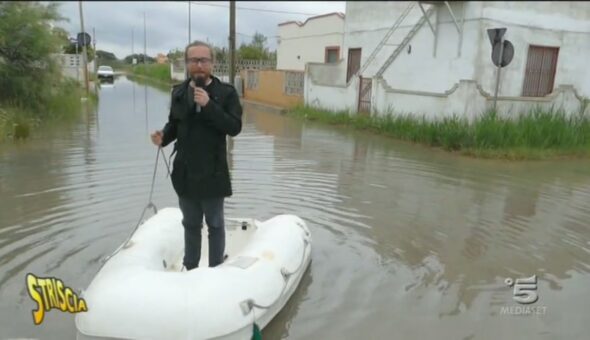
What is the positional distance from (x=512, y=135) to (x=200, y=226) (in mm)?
8639

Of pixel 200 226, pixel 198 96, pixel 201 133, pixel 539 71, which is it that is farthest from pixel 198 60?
pixel 539 71

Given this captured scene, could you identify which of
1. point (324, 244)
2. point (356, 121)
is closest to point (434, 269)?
point (324, 244)

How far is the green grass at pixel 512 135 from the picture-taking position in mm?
10406

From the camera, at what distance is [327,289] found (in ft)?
13.2

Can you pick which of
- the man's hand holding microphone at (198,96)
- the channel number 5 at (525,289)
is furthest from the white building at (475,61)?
the man's hand holding microphone at (198,96)

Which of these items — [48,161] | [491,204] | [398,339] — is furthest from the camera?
[48,161]

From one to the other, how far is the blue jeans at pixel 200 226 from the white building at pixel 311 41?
18.8 metres

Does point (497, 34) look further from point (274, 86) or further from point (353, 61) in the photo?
point (274, 86)

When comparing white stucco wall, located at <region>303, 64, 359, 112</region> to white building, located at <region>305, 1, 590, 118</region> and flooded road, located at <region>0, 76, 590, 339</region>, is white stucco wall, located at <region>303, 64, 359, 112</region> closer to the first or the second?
white building, located at <region>305, 1, 590, 118</region>

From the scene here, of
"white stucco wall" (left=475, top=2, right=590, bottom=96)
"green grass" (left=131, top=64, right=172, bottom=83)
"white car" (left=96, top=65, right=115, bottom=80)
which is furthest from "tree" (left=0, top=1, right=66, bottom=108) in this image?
"white car" (left=96, top=65, right=115, bottom=80)

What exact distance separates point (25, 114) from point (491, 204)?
10.5 m

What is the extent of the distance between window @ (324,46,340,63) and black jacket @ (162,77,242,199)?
19.6m

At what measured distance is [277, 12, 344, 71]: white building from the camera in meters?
22.2

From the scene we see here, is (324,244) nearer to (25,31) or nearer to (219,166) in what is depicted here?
(219,166)
